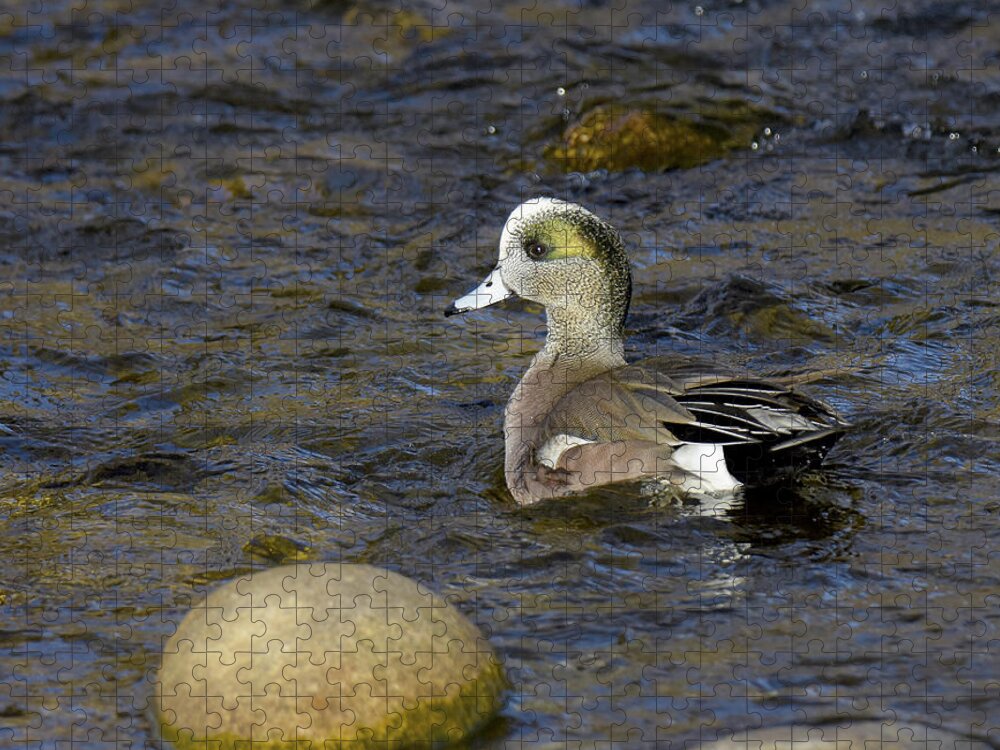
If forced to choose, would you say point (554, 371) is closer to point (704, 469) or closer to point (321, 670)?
point (704, 469)

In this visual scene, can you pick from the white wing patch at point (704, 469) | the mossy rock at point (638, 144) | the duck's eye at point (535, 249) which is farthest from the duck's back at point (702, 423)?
the mossy rock at point (638, 144)

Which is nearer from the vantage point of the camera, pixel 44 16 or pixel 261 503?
pixel 261 503

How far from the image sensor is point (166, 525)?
597 cm

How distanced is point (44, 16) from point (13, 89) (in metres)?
1.23

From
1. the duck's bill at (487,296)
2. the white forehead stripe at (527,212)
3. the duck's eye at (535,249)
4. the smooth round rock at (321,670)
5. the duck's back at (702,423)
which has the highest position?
the white forehead stripe at (527,212)

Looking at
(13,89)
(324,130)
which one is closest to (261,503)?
(324,130)

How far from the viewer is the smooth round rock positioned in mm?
4395

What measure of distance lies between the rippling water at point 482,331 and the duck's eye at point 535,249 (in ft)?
2.61

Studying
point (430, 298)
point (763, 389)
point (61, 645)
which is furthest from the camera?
point (430, 298)

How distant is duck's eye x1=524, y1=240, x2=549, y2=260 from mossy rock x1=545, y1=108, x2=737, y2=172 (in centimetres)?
343

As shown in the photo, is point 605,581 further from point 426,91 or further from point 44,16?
point 44,16

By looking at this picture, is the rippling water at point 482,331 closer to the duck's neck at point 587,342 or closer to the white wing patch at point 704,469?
the white wing patch at point 704,469

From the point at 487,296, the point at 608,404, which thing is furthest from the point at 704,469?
the point at 487,296

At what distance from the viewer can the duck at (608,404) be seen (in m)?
5.75
